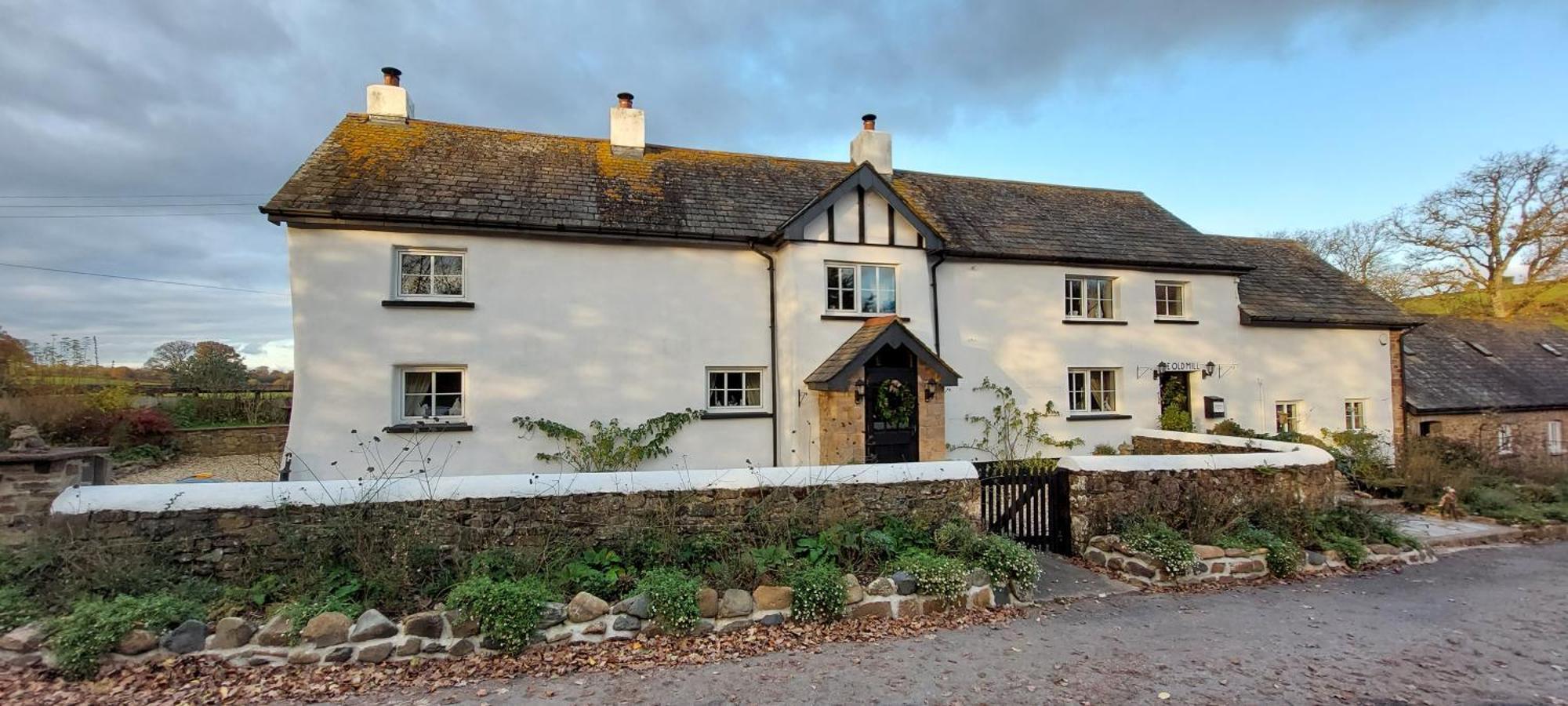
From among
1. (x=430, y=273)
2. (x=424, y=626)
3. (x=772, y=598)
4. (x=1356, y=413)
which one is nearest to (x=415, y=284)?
(x=430, y=273)

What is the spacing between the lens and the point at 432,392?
446 inches

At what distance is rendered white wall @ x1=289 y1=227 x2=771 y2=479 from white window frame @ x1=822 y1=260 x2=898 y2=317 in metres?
1.31

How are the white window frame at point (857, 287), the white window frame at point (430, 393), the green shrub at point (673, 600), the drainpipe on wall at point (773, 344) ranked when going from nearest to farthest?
the green shrub at point (673, 600) < the white window frame at point (430, 393) < the white window frame at point (857, 287) < the drainpipe on wall at point (773, 344)

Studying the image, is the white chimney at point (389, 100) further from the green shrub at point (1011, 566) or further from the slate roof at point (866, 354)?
the green shrub at point (1011, 566)

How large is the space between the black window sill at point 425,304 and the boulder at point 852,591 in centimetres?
856

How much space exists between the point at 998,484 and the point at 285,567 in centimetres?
769

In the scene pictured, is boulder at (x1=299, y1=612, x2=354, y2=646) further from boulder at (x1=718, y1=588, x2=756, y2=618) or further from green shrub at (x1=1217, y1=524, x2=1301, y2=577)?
green shrub at (x1=1217, y1=524, x2=1301, y2=577)

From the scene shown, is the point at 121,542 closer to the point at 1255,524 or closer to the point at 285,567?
the point at 285,567

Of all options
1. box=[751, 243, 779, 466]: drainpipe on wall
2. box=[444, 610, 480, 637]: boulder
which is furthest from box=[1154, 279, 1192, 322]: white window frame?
box=[444, 610, 480, 637]: boulder

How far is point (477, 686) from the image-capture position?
16.1 feet

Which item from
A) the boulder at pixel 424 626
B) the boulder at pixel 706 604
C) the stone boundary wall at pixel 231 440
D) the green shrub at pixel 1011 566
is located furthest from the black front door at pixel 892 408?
the stone boundary wall at pixel 231 440

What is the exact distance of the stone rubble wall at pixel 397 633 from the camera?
4980mm

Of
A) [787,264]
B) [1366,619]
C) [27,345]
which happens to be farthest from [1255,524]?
[27,345]

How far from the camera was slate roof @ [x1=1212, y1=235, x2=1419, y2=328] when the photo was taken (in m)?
16.3
